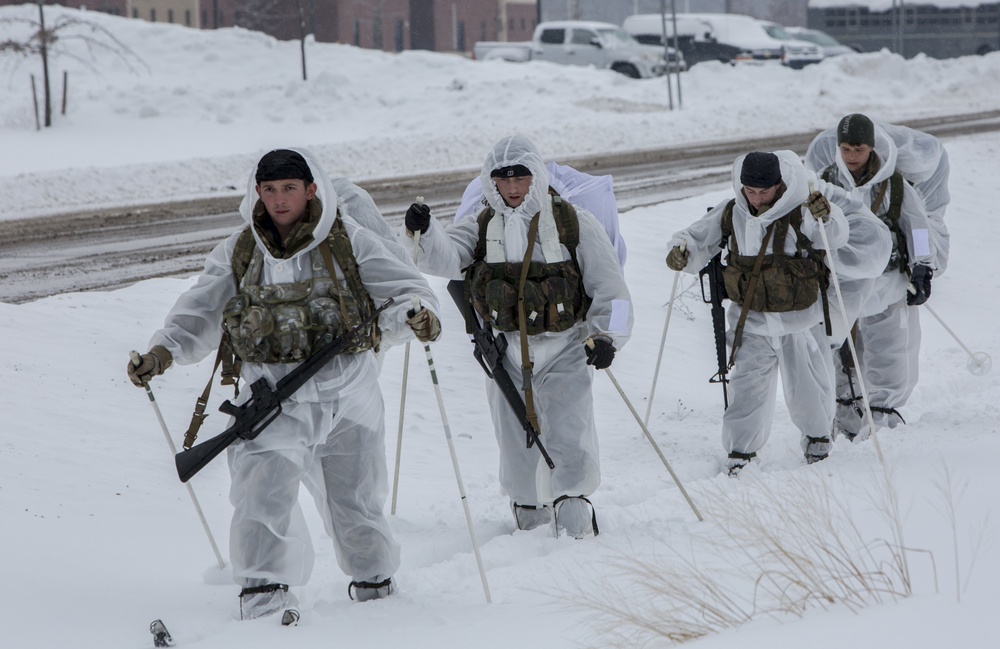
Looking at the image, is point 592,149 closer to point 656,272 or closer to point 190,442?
point 656,272

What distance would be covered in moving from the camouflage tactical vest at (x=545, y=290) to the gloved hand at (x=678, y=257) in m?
0.90

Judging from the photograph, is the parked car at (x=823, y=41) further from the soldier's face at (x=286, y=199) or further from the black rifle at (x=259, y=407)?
the black rifle at (x=259, y=407)

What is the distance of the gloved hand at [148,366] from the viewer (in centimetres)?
427

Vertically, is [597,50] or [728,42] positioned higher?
[728,42]

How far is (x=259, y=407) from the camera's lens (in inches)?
166

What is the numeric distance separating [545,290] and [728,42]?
2761cm

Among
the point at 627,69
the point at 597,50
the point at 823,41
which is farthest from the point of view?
the point at 823,41

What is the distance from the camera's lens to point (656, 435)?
24.1 ft

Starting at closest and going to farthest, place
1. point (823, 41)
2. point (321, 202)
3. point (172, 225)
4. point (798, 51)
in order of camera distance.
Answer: point (321, 202) < point (172, 225) < point (798, 51) < point (823, 41)

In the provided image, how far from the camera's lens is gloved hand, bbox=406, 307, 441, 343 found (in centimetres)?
429

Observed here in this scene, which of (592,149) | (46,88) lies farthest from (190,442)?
(46,88)

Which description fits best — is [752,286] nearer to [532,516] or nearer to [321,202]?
[532,516]

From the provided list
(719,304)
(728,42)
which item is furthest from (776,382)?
(728,42)

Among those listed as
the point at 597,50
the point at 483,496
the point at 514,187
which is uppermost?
the point at 597,50
